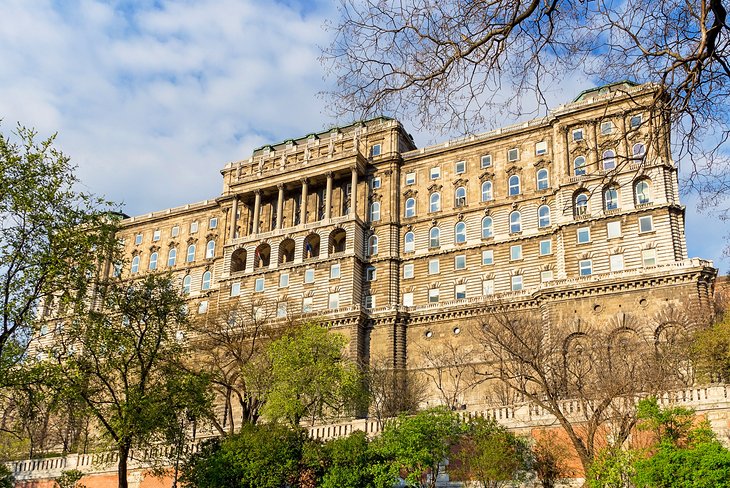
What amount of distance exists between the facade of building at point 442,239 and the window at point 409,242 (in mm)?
239

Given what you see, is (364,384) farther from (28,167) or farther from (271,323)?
(28,167)

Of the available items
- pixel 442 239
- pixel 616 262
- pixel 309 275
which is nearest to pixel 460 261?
pixel 442 239

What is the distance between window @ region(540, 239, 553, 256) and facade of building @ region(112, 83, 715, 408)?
0.41 ft

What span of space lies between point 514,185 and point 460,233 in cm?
644

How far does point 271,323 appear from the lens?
61.7 metres

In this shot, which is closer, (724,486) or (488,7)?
(488,7)

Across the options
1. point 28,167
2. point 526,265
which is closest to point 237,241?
point 526,265

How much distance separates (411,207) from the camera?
2800 inches

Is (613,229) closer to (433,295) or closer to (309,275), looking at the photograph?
(433,295)

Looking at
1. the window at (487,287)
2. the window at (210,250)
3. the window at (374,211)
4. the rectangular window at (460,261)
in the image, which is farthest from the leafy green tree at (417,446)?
the window at (210,250)

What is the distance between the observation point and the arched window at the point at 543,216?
64125 millimetres

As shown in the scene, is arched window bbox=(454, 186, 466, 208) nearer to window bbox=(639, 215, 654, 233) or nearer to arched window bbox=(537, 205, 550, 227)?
arched window bbox=(537, 205, 550, 227)

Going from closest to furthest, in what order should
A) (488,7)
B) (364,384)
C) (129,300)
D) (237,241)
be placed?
(488,7) → (129,300) → (364,384) → (237,241)

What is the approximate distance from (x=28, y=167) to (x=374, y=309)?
38.6m
